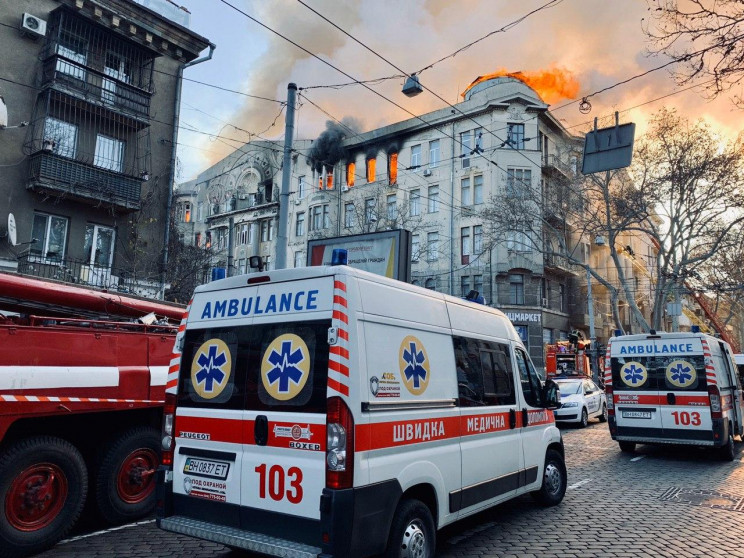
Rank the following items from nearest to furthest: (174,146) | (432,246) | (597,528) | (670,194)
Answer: (597,528) → (174,146) → (670,194) → (432,246)

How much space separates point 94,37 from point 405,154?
26524 millimetres

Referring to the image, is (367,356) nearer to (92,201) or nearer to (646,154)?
(92,201)

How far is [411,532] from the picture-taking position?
4531mm

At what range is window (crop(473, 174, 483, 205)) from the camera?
38062 mm

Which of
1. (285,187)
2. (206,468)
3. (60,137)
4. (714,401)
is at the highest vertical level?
(60,137)

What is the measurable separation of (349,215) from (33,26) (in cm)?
2842

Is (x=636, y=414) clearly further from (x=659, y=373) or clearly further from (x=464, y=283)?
(x=464, y=283)

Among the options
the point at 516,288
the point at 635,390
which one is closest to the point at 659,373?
the point at 635,390

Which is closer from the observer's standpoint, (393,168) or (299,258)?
(393,168)

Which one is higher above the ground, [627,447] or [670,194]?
[670,194]

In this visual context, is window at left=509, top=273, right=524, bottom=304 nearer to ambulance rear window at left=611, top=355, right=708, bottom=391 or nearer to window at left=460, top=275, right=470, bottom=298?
window at left=460, top=275, right=470, bottom=298

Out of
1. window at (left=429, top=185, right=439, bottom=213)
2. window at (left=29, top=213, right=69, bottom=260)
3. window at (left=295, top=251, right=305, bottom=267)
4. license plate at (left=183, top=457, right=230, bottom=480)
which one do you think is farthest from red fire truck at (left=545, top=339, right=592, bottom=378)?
license plate at (left=183, top=457, right=230, bottom=480)

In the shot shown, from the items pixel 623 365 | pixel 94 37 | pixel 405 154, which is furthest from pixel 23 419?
pixel 405 154

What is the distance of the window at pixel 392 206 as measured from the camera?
1597 inches
